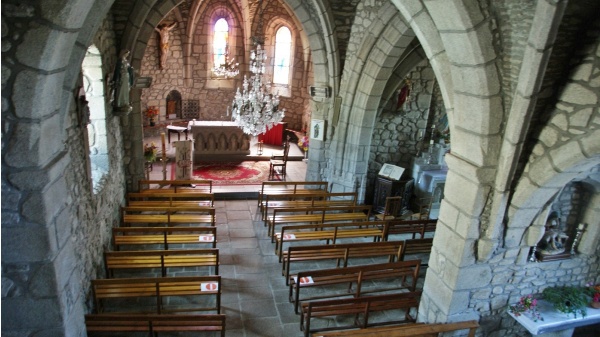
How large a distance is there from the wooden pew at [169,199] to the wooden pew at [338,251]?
2234 mm

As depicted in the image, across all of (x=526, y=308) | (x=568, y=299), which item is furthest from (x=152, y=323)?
(x=568, y=299)

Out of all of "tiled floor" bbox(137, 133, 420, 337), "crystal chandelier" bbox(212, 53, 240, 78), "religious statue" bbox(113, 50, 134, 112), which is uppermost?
"crystal chandelier" bbox(212, 53, 240, 78)

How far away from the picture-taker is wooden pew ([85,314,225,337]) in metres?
4.14

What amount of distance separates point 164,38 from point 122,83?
756cm

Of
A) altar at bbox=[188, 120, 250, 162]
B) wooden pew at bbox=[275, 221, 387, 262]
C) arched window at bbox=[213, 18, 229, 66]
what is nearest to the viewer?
wooden pew at bbox=[275, 221, 387, 262]

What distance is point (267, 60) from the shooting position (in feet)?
48.2

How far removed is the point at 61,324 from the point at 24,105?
1.73 meters

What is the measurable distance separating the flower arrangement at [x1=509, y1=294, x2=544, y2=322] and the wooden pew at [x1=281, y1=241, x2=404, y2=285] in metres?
1.69

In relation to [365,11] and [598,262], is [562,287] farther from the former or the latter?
[365,11]

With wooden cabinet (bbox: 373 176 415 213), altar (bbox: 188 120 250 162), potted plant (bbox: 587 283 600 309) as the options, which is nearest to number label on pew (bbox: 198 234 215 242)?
wooden cabinet (bbox: 373 176 415 213)

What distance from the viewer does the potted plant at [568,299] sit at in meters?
4.82

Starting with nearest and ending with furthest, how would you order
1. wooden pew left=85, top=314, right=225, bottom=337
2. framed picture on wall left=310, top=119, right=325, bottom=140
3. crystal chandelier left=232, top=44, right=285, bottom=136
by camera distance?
wooden pew left=85, top=314, right=225, bottom=337 < framed picture on wall left=310, top=119, right=325, bottom=140 < crystal chandelier left=232, top=44, right=285, bottom=136

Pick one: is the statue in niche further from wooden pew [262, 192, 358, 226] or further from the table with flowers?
wooden pew [262, 192, 358, 226]

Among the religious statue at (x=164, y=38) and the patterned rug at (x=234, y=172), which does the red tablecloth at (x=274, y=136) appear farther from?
the religious statue at (x=164, y=38)
